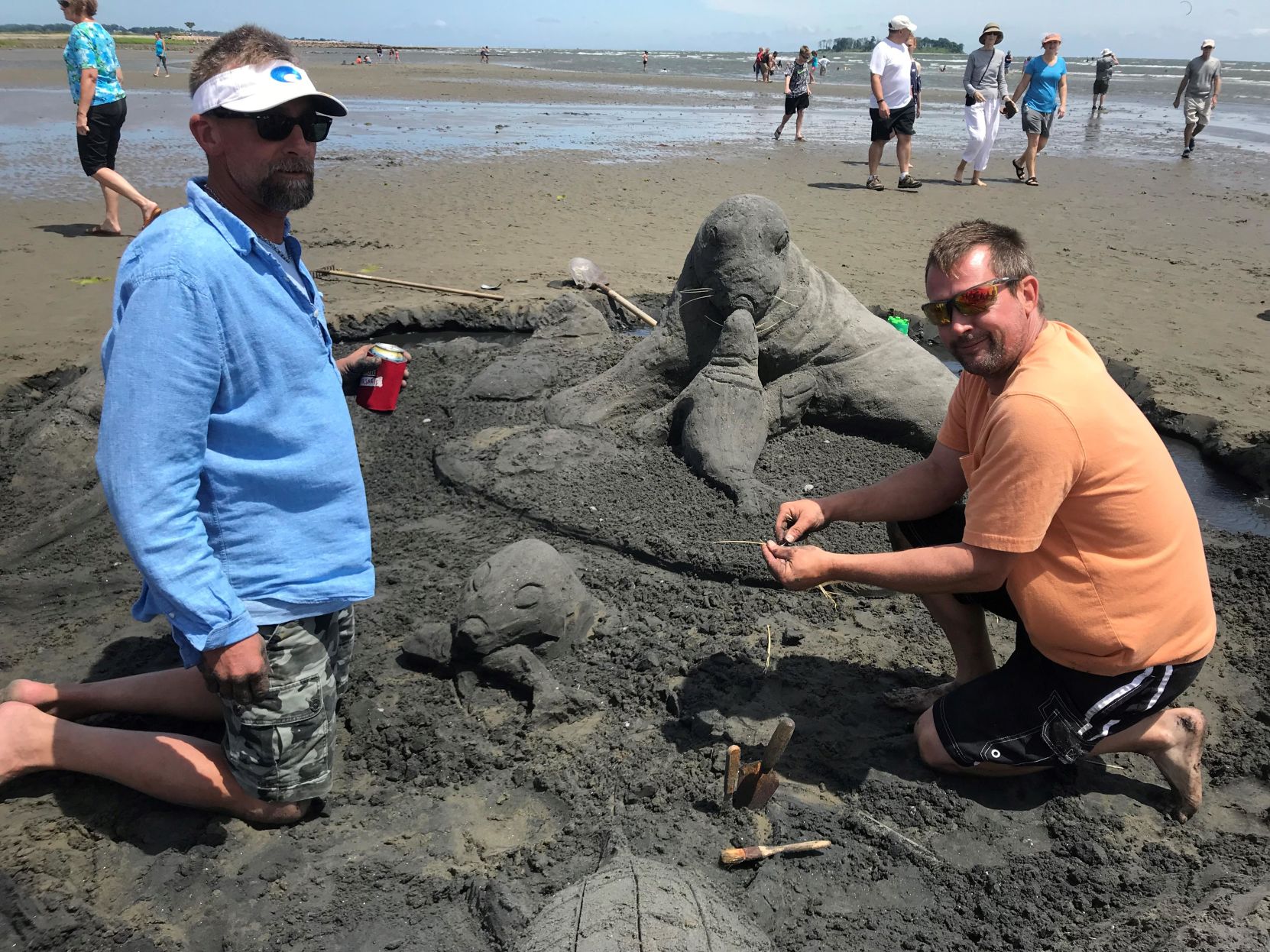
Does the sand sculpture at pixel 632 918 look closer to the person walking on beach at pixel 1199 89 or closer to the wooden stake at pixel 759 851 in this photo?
the wooden stake at pixel 759 851

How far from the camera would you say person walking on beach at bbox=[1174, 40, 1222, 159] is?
1424 cm

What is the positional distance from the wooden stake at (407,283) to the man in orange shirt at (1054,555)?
5.28 meters

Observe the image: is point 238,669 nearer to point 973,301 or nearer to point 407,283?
point 973,301

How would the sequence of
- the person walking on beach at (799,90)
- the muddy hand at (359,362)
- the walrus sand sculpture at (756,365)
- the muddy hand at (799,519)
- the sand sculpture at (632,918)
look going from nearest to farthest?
the sand sculpture at (632,918)
the muddy hand at (799,519)
the muddy hand at (359,362)
the walrus sand sculpture at (756,365)
the person walking on beach at (799,90)

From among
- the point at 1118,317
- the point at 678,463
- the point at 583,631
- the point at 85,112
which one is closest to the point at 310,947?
the point at 583,631

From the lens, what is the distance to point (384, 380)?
3869 millimetres

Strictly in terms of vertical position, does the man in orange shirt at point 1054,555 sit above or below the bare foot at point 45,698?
above

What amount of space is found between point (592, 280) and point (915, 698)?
5.27 m

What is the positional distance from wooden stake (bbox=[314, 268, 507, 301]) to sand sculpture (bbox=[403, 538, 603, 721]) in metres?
4.28

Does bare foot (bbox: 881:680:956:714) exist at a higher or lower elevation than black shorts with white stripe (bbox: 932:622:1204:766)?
lower

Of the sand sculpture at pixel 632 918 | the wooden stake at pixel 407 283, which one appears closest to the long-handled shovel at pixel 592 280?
the wooden stake at pixel 407 283

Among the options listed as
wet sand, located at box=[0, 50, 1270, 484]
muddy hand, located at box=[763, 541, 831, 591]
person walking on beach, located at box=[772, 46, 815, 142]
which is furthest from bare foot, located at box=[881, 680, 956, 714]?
person walking on beach, located at box=[772, 46, 815, 142]

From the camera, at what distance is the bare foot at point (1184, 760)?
2666mm

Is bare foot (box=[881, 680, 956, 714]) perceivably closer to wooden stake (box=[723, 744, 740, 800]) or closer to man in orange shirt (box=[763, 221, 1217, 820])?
man in orange shirt (box=[763, 221, 1217, 820])
